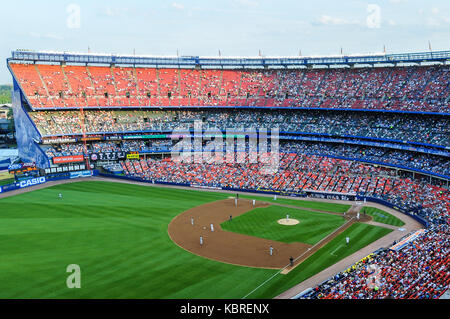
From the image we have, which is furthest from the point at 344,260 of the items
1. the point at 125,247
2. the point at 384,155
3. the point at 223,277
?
the point at 384,155

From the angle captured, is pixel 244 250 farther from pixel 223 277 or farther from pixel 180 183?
pixel 180 183

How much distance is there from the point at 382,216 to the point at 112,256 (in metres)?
31.8

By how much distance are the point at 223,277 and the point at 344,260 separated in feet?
35.8

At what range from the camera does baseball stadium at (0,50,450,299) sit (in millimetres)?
28609

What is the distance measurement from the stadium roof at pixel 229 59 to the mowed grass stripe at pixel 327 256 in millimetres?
37605

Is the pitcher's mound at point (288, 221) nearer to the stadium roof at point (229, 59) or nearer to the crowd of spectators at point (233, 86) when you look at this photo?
the crowd of spectators at point (233, 86)

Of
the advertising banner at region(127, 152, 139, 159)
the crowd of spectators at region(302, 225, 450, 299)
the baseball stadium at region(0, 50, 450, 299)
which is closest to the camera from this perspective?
the crowd of spectators at region(302, 225, 450, 299)

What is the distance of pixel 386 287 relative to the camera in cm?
2302

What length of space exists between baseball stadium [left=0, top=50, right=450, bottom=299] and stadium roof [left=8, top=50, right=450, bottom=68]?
30 cm

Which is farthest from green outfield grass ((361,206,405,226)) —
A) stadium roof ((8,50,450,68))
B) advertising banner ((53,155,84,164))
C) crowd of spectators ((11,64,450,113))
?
advertising banner ((53,155,84,164))

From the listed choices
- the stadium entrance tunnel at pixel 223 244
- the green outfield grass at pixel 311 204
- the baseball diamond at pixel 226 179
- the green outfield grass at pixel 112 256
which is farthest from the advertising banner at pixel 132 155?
the stadium entrance tunnel at pixel 223 244

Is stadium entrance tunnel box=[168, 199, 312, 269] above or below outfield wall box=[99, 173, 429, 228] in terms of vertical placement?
below

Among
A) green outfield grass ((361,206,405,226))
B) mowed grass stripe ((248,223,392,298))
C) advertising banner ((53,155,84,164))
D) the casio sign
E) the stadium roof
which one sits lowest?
mowed grass stripe ((248,223,392,298))
